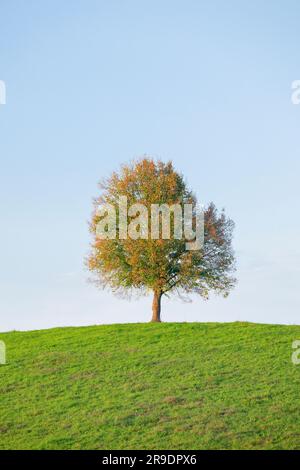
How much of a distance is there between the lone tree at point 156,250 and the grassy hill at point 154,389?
5.31 meters

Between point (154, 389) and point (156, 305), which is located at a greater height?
point (156, 305)

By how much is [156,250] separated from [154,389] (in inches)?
741

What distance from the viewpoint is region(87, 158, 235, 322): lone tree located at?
50.5 m

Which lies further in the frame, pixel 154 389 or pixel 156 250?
pixel 156 250

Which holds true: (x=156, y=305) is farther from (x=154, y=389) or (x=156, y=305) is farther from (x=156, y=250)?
(x=154, y=389)

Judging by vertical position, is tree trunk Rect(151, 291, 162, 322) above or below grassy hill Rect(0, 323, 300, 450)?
Answer: above

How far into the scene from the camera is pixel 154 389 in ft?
107

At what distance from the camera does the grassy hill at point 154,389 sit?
26281mm

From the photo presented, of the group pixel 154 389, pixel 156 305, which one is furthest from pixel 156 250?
pixel 154 389

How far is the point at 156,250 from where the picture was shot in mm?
50125

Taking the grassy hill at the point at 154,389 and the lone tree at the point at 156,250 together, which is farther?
the lone tree at the point at 156,250

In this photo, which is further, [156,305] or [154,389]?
[156,305]

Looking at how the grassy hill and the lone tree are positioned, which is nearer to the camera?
the grassy hill

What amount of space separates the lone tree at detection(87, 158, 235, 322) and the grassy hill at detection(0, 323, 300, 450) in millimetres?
5314
